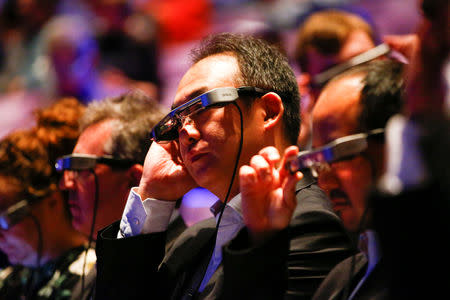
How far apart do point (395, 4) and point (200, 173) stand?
2521mm

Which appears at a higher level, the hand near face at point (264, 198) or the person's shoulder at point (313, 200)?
the hand near face at point (264, 198)

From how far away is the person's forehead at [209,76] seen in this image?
64.9 inches

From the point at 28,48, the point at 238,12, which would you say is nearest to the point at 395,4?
the point at 238,12

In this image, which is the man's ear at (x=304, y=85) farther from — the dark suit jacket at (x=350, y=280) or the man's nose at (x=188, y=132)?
the dark suit jacket at (x=350, y=280)

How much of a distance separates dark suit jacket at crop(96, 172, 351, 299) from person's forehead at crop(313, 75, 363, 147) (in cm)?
18

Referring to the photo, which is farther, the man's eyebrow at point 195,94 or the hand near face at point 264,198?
the man's eyebrow at point 195,94

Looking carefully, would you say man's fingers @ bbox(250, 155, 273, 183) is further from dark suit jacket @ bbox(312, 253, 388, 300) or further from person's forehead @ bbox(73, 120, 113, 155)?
person's forehead @ bbox(73, 120, 113, 155)

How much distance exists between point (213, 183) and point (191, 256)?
333 millimetres

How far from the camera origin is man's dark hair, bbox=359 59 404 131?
1.59 metres

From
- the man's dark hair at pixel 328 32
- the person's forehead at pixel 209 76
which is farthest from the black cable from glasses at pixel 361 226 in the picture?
the man's dark hair at pixel 328 32

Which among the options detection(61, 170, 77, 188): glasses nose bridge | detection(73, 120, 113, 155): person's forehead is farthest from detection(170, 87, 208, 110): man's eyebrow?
detection(61, 170, 77, 188): glasses nose bridge
